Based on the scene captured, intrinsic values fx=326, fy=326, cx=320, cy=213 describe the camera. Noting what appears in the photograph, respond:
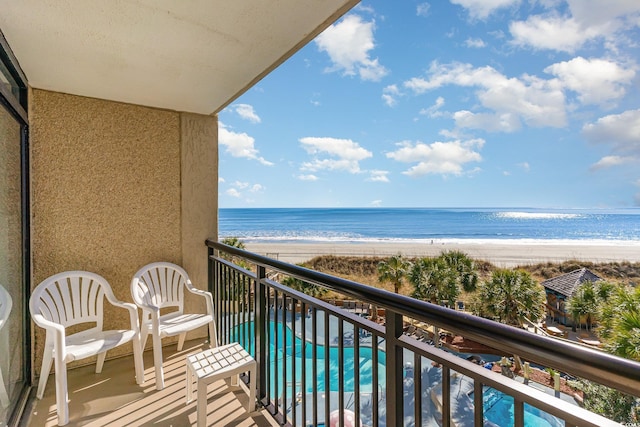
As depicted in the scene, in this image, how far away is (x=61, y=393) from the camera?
194 centimetres

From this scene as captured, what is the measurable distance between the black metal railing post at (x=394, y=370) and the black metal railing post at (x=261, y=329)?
110 centimetres

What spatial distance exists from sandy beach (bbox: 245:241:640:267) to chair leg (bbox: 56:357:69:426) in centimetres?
1990

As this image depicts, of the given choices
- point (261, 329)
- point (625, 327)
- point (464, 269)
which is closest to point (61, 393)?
point (261, 329)

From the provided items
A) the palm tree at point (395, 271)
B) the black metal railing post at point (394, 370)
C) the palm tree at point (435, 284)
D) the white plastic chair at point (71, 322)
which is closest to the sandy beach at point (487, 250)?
the palm tree at point (395, 271)

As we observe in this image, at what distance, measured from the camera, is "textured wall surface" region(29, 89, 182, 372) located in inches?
99.8

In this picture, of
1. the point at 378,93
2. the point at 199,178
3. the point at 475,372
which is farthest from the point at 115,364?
the point at 378,93

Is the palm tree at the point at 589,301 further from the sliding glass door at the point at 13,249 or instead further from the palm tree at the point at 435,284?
the sliding glass door at the point at 13,249

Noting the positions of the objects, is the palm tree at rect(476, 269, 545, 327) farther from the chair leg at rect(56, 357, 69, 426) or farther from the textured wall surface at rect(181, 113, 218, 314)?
the chair leg at rect(56, 357, 69, 426)

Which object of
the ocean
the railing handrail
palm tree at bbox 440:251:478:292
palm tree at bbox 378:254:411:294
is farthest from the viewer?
the ocean

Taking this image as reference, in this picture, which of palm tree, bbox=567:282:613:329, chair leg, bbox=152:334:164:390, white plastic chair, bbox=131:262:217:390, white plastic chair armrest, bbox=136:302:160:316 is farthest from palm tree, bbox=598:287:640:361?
white plastic chair armrest, bbox=136:302:160:316

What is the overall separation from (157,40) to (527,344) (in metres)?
2.13

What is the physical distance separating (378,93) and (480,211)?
69.1 ft

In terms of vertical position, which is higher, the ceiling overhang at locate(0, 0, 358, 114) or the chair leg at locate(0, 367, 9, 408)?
the ceiling overhang at locate(0, 0, 358, 114)

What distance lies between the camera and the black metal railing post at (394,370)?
1.13m
